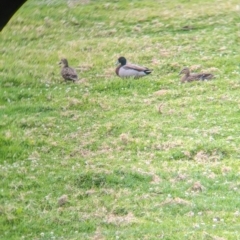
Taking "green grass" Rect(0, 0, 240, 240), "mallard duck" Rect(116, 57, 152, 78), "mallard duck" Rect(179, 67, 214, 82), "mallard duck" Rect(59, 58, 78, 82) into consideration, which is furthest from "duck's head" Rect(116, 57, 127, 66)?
"mallard duck" Rect(179, 67, 214, 82)

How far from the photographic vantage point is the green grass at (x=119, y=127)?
28.2 feet

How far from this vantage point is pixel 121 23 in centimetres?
1962

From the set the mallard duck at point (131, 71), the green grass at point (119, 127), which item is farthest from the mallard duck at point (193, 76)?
the mallard duck at point (131, 71)

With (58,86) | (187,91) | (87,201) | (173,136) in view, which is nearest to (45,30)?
(58,86)

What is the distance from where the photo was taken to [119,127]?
1257 cm

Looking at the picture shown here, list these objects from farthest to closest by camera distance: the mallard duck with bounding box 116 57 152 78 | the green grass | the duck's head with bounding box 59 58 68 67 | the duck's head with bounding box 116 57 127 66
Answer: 1. the duck's head with bounding box 59 58 68 67
2. the duck's head with bounding box 116 57 127 66
3. the mallard duck with bounding box 116 57 152 78
4. the green grass

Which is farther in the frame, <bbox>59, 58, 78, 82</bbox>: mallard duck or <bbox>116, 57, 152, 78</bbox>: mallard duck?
<bbox>59, 58, 78, 82</bbox>: mallard duck

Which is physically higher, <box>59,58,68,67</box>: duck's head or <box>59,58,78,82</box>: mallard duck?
<box>59,58,68,67</box>: duck's head

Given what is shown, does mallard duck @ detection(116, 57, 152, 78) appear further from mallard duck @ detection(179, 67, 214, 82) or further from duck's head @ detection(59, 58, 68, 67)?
duck's head @ detection(59, 58, 68, 67)

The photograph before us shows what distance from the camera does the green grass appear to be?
8.61 m

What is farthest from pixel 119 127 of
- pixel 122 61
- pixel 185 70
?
pixel 122 61

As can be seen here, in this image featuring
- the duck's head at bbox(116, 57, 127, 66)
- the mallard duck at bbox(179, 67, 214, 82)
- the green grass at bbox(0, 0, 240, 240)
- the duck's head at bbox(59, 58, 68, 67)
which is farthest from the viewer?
the duck's head at bbox(59, 58, 68, 67)

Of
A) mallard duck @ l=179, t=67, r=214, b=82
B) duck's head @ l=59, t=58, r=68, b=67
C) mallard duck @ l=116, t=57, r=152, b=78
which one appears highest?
duck's head @ l=59, t=58, r=68, b=67

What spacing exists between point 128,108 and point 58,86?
2316mm
